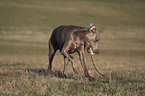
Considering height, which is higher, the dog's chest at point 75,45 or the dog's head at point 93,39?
the dog's head at point 93,39

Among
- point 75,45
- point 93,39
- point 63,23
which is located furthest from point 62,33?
point 63,23

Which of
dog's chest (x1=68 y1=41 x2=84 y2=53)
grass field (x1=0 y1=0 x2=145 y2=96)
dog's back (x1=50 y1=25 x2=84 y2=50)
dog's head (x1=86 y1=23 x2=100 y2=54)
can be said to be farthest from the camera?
grass field (x1=0 y1=0 x2=145 y2=96)

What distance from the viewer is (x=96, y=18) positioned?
44.8 meters

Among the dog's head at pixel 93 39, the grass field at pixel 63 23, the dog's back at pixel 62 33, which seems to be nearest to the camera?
the dog's head at pixel 93 39

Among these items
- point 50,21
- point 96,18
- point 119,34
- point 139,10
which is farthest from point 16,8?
point 139,10

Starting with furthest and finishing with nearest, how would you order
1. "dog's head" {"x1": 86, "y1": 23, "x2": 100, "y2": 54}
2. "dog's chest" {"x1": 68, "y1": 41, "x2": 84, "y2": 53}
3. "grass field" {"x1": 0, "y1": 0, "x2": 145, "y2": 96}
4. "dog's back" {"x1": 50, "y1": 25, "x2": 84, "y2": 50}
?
1. "grass field" {"x1": 0, "y1": 0, "x2": 145, "y2": 96}
2. "dog's back" {"x1": 50, "y1": 25, "x2": 84, "y2": 50}
3. "dog's chest" {"x1": 68, "y1": 41, "x2": 84, "y2": 53}
4. "dog's head" {"x1": 86, "y1": 23, "x2": 100, "y2": 54}

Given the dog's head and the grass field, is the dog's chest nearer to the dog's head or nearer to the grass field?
the dog's head

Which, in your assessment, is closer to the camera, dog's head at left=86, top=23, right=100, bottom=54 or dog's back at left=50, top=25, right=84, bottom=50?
dog's head at left=86, top=23, right=100, bottom=54

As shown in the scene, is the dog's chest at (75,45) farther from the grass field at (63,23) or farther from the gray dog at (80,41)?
the grass field at (63,23)

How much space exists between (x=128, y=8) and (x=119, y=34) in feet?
70.5

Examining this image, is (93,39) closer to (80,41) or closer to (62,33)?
(80,41)

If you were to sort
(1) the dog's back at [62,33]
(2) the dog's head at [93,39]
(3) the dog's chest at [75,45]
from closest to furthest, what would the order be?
1. (2) the dog's head at [93,39]
2. (3) the dog's chest at [75,45]
3. (1) the dog's back at [62,33]

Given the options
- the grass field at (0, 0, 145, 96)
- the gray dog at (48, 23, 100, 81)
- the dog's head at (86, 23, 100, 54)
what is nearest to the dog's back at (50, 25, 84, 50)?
the gray dog at (48, 23, 100, 81)

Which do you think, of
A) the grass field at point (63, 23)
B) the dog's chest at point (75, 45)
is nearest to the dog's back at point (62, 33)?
the dog's chest at point (75, 45)
